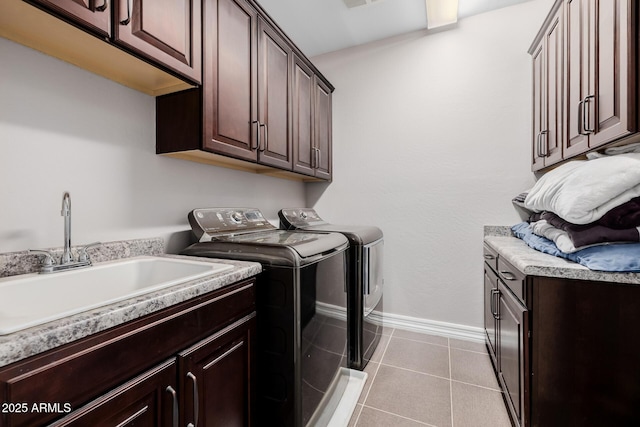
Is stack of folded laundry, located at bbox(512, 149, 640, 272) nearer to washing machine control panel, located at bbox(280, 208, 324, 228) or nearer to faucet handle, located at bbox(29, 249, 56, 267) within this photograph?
washing machine control panel, located at bbox(280, 208, 324, 228)

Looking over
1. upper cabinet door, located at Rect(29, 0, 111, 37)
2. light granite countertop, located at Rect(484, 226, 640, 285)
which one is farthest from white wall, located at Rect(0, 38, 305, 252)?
light granite countertop, located at Rect(484, 226, 640, 285)

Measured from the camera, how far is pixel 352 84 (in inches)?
109

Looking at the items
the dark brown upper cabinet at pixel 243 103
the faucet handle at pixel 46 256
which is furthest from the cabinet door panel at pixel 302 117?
the faucet handle at pixel 46 256

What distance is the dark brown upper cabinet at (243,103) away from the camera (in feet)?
4.50

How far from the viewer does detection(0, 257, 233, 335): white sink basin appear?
72 centimetres

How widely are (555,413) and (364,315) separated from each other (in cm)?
104

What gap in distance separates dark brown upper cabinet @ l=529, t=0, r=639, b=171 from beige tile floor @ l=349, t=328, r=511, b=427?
146cm

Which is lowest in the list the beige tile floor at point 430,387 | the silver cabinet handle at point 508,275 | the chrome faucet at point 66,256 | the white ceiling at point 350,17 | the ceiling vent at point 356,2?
the beige tile floor at point 430,387

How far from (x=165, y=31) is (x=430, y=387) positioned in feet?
7.64

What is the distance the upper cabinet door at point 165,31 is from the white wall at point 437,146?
5.72ft

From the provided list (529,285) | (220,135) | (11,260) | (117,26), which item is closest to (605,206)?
(529,285)

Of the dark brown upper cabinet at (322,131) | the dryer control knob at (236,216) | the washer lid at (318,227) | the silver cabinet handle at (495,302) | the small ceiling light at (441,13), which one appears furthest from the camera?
the dark brown upper cabinet at (322,131)

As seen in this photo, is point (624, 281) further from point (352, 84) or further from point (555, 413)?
point (352, 84)

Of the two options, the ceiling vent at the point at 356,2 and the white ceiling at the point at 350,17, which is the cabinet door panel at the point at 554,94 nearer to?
the white ceiling at the point at 350,17
